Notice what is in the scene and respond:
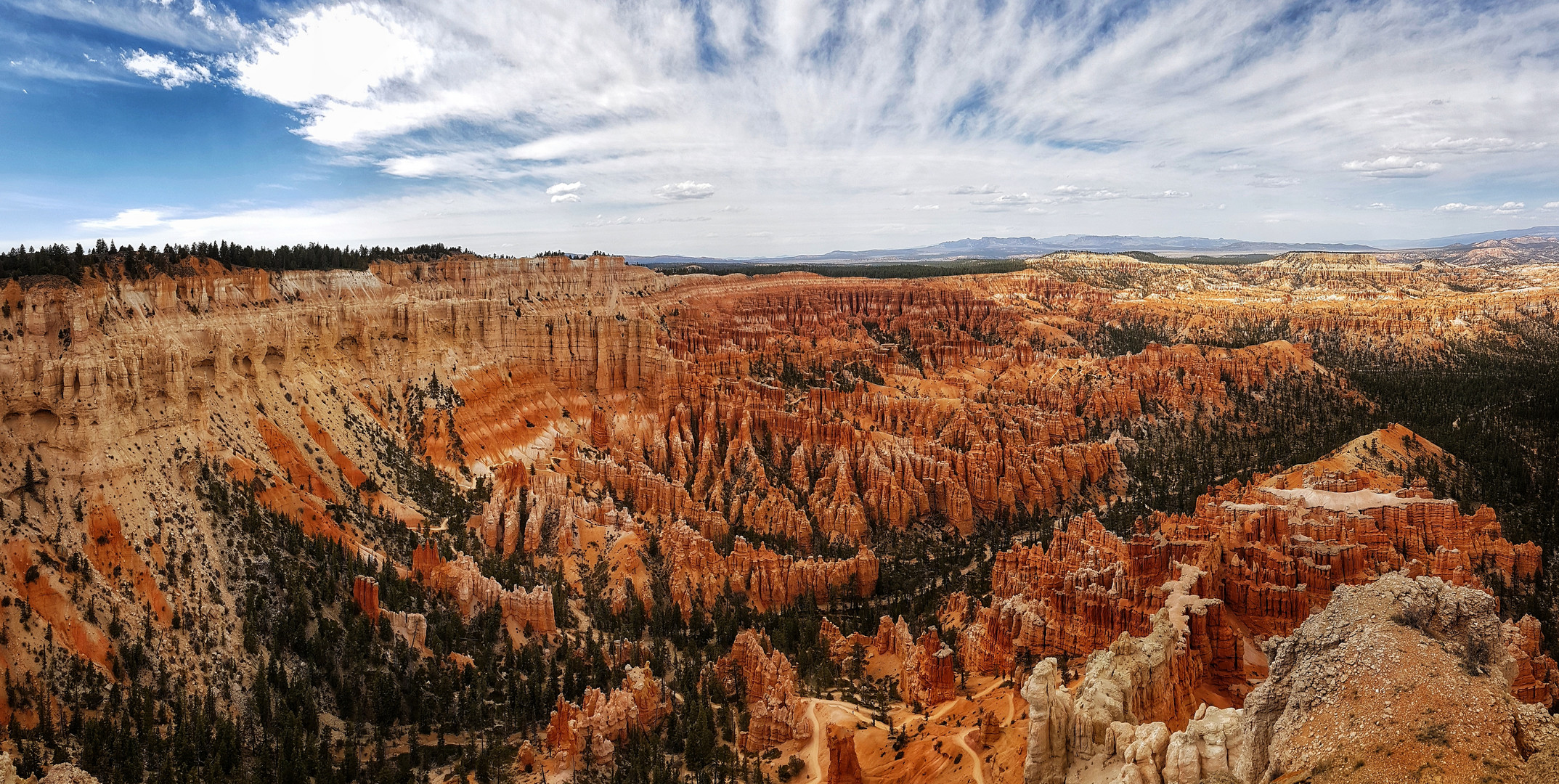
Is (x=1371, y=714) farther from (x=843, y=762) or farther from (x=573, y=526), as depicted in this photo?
(x=573, y=526)

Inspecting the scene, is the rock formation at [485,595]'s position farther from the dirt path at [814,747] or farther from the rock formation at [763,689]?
the dirt path at [814,747]

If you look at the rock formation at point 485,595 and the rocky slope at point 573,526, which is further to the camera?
the rock formation at point 485,595

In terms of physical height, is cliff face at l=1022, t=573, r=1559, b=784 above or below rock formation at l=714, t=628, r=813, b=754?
above

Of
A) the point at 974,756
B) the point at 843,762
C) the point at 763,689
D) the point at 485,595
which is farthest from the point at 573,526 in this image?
the point at 974,756

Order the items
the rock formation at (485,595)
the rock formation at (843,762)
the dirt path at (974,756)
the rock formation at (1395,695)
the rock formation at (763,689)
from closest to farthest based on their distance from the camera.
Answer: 1. the rock formation at (1395,695)
2. the dirt path at (974,756)
3. the rock formation at (843,762)
4. the rock formation at (763,689)
5. the rock formation at (485,595)

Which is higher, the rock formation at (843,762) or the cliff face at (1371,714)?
the cliff face at (1371,714)

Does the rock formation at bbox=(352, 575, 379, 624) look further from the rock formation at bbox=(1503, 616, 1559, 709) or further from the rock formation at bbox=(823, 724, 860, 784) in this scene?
the rock formation at bbox=(1503, 616, 1559, 709)

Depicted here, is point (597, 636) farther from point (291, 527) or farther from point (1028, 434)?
point (1028, 434)

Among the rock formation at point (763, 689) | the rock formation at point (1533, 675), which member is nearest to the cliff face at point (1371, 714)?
the rock formation at point (1533, 675)

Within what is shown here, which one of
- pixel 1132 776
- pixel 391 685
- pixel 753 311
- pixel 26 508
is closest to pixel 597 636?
pixel 391 685

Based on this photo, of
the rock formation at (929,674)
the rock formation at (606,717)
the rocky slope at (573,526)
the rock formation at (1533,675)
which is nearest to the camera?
the rock formation at (1533,675)

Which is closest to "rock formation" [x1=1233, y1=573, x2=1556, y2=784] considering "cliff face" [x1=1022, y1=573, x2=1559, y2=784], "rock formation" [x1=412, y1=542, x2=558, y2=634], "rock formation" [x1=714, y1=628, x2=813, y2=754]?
"cliff face" [x1=1022, y1=573, x2=1559, y2=784]

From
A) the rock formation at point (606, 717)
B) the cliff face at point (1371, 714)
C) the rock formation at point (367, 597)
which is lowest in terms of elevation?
the rock formation at point (606, 717)
